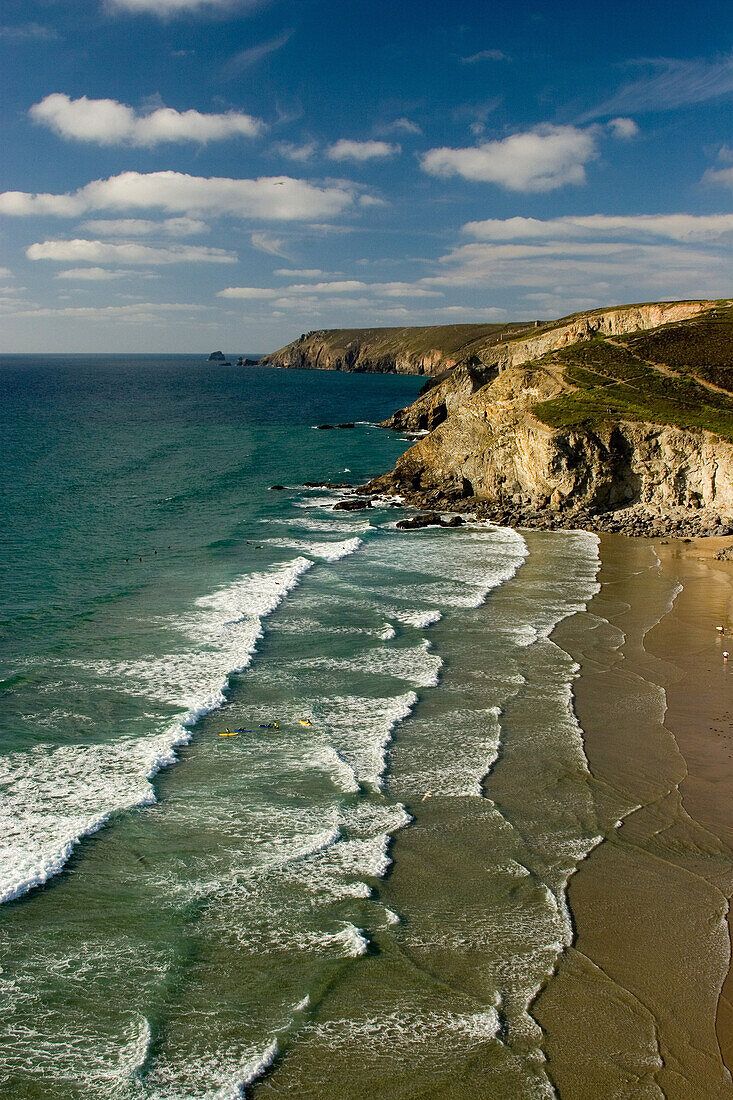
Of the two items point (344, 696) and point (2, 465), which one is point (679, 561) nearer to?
point (344, 696)

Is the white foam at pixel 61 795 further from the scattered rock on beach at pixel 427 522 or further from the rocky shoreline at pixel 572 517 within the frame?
the rocky shoreline at pixel 572 517

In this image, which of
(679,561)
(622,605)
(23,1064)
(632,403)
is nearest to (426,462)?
(632,403)

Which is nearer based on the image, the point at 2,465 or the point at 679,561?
the point at 679,561

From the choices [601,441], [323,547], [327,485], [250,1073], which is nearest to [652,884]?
[250,1073]

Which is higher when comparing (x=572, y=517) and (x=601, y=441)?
(x=601, y=441)

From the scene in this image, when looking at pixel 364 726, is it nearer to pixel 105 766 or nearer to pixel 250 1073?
pixel 105 766

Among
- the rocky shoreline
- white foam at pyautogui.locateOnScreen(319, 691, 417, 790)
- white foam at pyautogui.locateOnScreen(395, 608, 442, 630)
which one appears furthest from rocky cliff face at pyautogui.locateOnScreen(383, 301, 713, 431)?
white foam at pyautogui.locateOnScreen(319, 691, 417, 790)

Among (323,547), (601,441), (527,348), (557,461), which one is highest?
(527,348)
